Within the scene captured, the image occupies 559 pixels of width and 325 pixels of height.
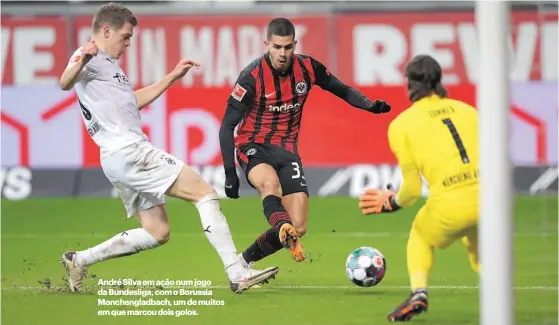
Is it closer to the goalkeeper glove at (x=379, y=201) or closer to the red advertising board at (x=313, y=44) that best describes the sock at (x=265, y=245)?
the goalkeeper glove at (x=379, y=201)

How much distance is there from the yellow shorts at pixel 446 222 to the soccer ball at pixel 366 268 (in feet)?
4.24

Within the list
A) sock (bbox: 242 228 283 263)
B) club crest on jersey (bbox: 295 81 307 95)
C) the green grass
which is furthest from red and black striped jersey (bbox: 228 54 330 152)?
the green grass

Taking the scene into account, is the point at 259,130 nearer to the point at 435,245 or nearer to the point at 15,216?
the point at 435,245

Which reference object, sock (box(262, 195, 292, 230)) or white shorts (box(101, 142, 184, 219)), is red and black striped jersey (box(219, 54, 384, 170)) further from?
white shorts (box(101, 142, 184, 219))

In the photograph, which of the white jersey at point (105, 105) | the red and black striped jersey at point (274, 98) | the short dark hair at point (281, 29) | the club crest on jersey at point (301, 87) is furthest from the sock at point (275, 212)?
the short dark hair at point (281, 29)

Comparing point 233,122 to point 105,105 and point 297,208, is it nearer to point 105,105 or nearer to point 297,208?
point 297,208

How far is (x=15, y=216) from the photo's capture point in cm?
1444

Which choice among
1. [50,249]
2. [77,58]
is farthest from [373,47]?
[77,58]

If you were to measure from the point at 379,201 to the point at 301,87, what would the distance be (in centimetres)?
216

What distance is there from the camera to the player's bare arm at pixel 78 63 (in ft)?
24.7

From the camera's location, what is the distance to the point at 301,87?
8.98 metres

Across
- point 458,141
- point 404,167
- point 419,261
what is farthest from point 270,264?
point 458,141

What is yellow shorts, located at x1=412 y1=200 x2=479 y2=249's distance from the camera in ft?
22.1

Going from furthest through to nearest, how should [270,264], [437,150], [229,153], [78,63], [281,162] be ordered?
[270,264]
[281,162]
[229,153]
[78,63]
[437,150]
